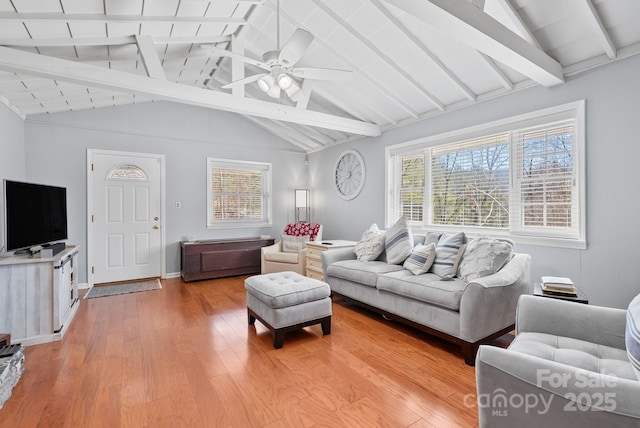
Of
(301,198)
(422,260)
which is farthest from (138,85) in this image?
(301,198)

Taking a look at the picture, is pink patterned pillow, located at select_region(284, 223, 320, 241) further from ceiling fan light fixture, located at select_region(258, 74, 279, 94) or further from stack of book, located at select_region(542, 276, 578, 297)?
stack of book, located at select_region(542, 276, 578, 297)

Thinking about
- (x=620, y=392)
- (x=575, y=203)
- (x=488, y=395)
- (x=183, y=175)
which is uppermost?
(x=183, y=175)

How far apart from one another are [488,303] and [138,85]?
11.7 feet

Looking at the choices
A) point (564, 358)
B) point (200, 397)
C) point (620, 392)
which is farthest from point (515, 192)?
point (200, 397)

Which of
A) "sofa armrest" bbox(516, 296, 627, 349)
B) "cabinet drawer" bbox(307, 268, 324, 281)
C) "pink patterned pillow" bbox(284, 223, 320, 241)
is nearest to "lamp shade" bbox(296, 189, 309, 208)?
"pink patterned pillow" bbox(284, 223, 320, 241)

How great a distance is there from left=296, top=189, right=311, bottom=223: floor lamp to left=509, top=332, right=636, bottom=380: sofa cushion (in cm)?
476

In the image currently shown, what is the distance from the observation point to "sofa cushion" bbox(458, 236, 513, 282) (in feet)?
8.17

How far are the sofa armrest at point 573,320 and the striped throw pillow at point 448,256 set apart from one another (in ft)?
2.98

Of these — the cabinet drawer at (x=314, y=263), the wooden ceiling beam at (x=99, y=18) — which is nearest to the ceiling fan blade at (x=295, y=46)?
the wooden ceiling beam at (x=99, y=18)

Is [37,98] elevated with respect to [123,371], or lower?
elevated

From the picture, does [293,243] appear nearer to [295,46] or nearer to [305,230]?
[305,230]

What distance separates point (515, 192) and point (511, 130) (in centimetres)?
65

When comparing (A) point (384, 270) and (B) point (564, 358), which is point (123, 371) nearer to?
(A) point (384, 270)

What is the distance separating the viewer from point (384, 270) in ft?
10.3
